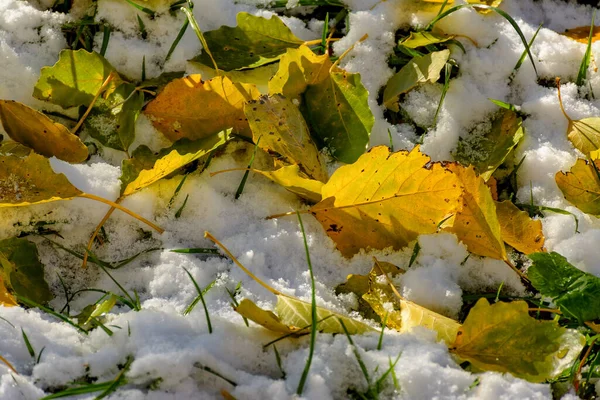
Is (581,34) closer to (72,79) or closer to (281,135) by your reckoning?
(281,135)

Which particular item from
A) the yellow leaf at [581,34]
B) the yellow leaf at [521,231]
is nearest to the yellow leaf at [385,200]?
the yellow leaf at [521,231]

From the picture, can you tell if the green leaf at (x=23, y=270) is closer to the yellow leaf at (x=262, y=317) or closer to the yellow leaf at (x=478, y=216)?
the yellow leaf at (x=262, y=317)

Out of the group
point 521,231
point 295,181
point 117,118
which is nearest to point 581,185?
point 521,231

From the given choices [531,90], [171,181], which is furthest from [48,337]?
[531,90]

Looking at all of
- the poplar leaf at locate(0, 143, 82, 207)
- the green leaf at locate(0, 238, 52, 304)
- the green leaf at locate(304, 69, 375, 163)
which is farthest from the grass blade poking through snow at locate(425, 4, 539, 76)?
the green leaf at locate(0, 238, 52, 304)

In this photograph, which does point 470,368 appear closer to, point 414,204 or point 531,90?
Answer: point 414,204

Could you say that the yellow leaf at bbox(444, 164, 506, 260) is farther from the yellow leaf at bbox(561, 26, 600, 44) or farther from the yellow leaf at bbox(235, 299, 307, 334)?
the yellow leaf at bbox(561, 26, 600, 44)
